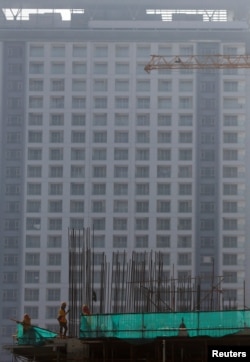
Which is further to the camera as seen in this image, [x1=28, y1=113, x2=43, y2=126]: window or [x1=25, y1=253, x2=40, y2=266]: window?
[x1=28, y1=113, x2=43, y2=126]: window

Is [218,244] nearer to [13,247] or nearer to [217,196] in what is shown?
[217,196]

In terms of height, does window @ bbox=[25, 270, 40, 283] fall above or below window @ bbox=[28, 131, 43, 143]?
below

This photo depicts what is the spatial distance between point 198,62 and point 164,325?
21544 mm

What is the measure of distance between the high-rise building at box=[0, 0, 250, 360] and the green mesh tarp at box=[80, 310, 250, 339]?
66.6 feet

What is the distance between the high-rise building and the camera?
108ft

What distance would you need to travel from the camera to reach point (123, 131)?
33312mm

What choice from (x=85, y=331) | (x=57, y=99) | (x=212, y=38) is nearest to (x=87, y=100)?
(x=57, y=99)

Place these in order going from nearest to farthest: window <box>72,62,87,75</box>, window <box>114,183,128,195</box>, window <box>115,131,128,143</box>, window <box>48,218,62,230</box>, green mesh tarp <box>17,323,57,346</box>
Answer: green mesh tarp <box>17,323,57,346</box> < window <box>48,218,62,230</box> < window <box>114,183,128,195</box> < window <box>115,131,128,143</box> < window <box>72,62,87,75</box>

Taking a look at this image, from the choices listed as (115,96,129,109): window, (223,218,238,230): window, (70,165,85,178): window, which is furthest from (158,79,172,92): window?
(223,218,238,230): window

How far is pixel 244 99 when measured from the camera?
33.1 meters

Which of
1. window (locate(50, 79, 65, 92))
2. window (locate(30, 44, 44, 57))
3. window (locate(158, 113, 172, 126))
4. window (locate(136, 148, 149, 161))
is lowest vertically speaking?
window (locate(136, 148, 149, 161))

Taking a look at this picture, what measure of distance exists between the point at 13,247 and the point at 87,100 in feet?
17.5

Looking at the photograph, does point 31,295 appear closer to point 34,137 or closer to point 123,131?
point 34,137

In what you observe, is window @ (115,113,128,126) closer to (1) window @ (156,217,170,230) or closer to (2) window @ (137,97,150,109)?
(2) window @ (137,97,150,109)
